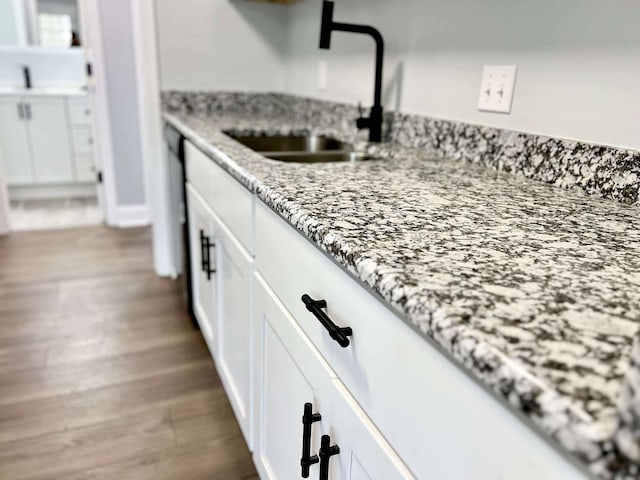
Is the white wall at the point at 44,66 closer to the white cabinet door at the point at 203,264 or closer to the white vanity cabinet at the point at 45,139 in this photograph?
the white vanity cabinet at the point at 45,139

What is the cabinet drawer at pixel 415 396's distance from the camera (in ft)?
1.33

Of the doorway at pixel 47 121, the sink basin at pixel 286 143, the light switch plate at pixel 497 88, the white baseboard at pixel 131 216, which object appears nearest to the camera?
the light switch plate at pixel 497 88

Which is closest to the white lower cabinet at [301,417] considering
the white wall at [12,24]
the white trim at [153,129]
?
the white trim at [153,129]

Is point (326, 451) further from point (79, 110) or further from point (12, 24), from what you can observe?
point (12, 24)

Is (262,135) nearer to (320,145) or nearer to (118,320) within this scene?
(320,145)

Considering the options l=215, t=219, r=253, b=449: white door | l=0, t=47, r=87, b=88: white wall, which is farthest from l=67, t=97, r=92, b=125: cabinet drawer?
l=215, t=219, r=253, b=449: white door

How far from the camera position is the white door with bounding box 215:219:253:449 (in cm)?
120

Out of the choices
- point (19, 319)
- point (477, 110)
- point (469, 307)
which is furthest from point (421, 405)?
point (19, 319)

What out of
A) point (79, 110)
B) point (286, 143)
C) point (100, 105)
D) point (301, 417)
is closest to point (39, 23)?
point (79, 110)

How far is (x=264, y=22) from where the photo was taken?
2.35m

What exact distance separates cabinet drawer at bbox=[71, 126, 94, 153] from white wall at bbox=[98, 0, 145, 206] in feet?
2.96

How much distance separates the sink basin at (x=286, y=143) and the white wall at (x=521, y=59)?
0.21 m

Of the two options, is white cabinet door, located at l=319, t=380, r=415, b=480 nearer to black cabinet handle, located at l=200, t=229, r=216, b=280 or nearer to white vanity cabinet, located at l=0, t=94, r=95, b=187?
black cabinet handle, located at l=200, t=229, r=216, b=280

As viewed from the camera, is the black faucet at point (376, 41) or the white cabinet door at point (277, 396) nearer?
the white cabinet door at point (277, 396)
